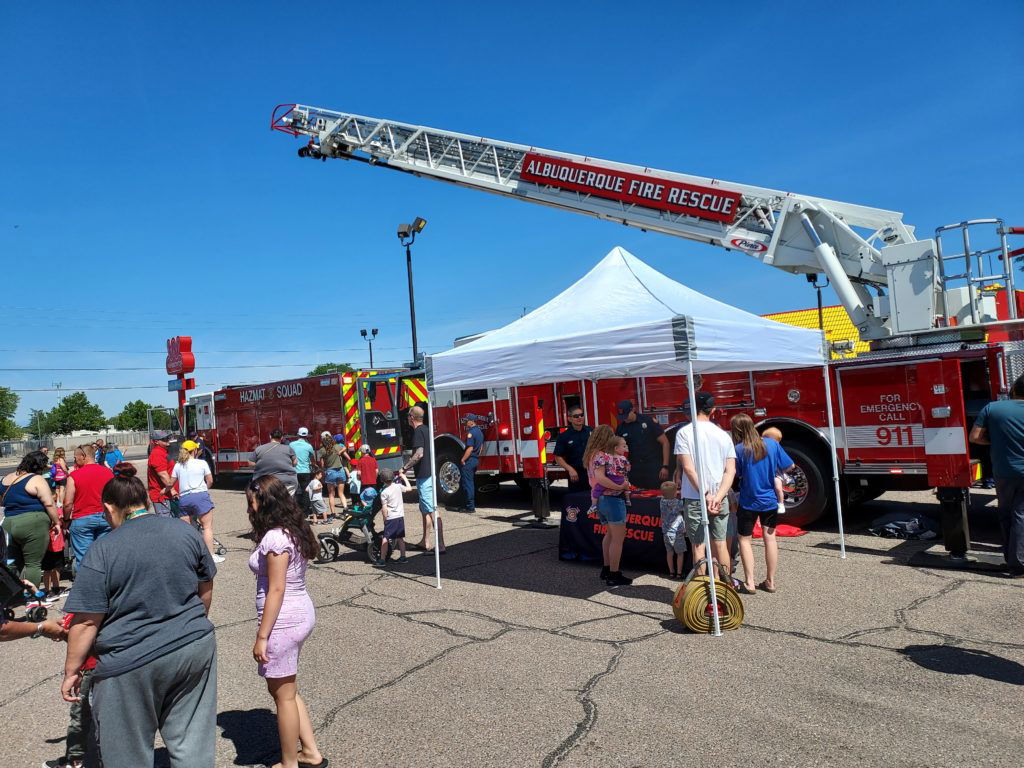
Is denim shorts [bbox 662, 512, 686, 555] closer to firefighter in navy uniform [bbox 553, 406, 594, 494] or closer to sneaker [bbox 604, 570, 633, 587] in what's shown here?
sneaker [bbox 604, 570, 633, 587]

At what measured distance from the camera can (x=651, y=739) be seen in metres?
3.83

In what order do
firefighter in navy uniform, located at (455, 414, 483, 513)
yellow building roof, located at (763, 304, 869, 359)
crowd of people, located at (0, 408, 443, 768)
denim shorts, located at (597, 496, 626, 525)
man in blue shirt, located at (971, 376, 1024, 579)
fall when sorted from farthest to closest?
yellow building roof, located at (763, 304, 869, 359)
firefighter in navy uniform, located at (455, 414, 483, 513)
denim shorts, located at (597, 496, 626, 525)
man in blue shirt, located at (971, 376, 1024, 579)
crowd of people, located at (0, 408, 443, 768)

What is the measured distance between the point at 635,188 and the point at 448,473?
6.12 meters

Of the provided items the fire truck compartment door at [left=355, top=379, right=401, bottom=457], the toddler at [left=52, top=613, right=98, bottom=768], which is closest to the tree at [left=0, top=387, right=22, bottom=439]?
the fire truck compartment door at [left=355, top=379, right=401, bottom=457]

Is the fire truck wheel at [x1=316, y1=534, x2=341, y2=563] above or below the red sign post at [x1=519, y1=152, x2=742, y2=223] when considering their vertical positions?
below

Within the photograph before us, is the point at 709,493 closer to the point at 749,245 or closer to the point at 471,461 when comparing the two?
the point at 749,245

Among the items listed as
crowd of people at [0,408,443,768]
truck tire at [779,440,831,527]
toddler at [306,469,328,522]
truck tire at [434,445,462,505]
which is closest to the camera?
crowd of people at [0,408,443,768]

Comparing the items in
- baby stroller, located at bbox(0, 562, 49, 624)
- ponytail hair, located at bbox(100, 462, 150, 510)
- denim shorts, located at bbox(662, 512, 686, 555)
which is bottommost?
Answer: denim shorts, located at bbox(662, 512, 686, 555)

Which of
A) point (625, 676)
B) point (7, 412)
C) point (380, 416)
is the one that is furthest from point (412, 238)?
point (7, 412)

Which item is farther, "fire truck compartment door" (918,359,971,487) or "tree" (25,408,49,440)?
"tree" (25,408,49,440)

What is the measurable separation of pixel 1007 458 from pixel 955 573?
1.41 m

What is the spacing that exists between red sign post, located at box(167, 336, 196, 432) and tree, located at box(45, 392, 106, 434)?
264ft

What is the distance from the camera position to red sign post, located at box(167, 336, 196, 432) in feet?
77.9

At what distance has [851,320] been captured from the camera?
32.5 ft
